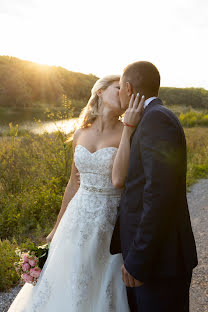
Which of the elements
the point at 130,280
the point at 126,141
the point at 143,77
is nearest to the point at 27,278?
the point at 130,280

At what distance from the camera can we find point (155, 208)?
1.31 metres

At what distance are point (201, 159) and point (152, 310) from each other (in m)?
8.93

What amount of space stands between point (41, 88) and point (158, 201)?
3915 cm

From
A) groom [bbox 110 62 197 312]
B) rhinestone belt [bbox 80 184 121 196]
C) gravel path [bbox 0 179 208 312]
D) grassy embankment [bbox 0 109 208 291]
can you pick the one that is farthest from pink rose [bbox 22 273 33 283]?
grassy embankment [bbox 0 109 208 291]

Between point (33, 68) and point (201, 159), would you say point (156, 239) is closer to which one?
point (201, 159)

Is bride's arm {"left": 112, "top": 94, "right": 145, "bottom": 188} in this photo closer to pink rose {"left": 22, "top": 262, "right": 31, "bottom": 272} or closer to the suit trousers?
the suit trousers

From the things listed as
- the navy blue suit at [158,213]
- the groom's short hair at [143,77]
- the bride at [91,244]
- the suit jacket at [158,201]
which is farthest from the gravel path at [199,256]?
the groom's short hair at [143,77]

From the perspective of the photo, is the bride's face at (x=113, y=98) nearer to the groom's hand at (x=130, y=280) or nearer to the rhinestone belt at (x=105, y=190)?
the rhinestone belt at (x=105, y=190)

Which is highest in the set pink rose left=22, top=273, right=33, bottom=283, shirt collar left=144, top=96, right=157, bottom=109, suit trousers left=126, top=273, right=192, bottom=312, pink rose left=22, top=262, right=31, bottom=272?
shirt collar left=144, top=96, right=157, bottom=109

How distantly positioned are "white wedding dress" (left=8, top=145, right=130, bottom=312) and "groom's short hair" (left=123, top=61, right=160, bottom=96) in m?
0.84

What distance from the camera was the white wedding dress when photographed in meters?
2.12

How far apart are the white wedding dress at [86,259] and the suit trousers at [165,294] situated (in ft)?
2.06

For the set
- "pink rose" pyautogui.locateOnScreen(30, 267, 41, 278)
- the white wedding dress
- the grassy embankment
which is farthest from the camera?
the grassy embankment

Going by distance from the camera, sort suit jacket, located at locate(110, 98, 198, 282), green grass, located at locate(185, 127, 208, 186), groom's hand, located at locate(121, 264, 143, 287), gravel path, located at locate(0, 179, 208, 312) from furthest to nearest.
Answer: green grass, located at locate(185, 127, 208, 186) → gravel path, located at locate(0, 179, 208, 312) → groom's hand, located at locate(121, 264, 143, 287) → suit jacket, located at locate(110, 98, 198, 282)
